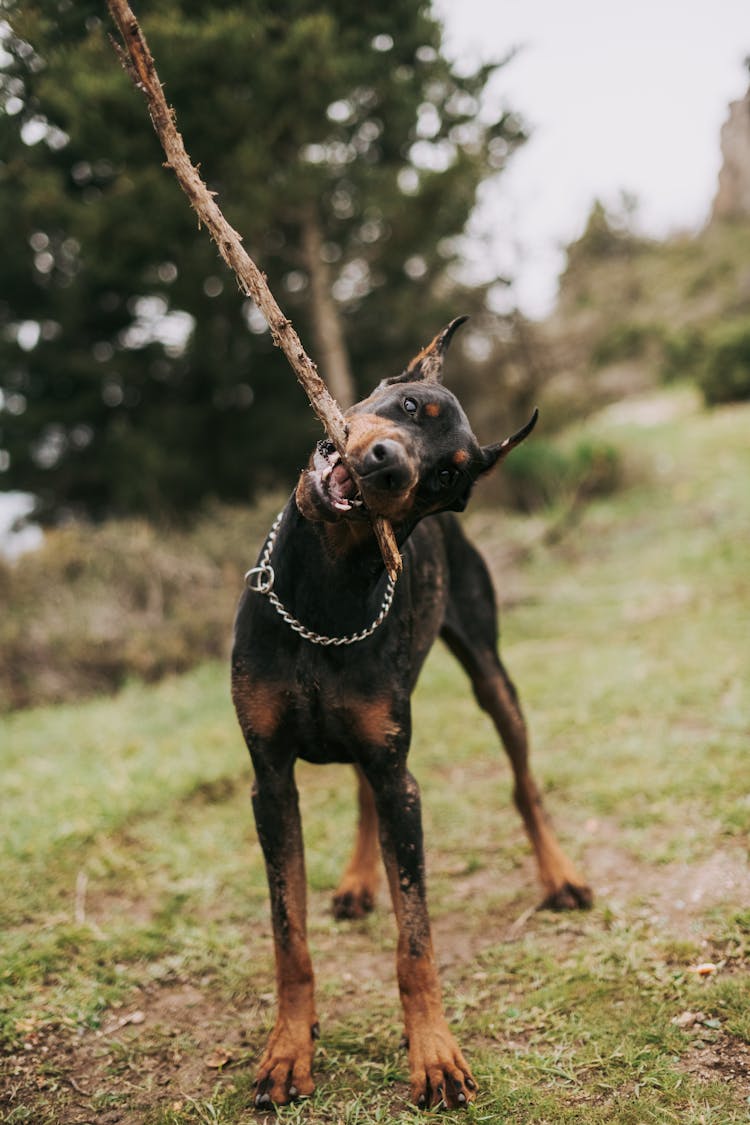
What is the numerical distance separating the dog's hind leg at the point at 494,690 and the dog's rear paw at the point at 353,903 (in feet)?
2.25

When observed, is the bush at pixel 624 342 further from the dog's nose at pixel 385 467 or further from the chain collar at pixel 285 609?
the dog's nose at pixel 385 467

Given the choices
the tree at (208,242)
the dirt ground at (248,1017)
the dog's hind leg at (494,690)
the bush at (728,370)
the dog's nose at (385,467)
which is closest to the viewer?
the dog's nose at (385,467)

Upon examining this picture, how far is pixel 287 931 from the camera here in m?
2.51

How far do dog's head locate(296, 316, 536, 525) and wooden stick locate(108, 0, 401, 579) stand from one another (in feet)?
0.19

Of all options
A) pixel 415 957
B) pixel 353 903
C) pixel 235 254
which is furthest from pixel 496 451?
pixel 353 903

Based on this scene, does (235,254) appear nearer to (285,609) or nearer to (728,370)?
(285,609)

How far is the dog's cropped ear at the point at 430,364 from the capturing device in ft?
9.41

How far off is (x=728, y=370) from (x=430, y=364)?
43.8ft

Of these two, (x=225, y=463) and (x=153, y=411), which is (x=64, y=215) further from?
(x=225, y=463)

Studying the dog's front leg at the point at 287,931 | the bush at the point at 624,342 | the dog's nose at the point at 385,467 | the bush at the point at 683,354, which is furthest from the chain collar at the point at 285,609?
the bush at the point at 624,342

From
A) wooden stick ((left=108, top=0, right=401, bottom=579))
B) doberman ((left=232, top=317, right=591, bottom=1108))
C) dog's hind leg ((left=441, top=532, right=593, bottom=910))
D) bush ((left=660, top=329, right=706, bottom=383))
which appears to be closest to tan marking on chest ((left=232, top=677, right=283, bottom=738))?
doberman ((left=232, top=317, right=591, bottom=1108))

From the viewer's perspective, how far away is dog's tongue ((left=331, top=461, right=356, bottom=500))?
2.32 meters

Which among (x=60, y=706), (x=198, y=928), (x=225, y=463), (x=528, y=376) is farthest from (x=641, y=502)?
(x=198, y=928)

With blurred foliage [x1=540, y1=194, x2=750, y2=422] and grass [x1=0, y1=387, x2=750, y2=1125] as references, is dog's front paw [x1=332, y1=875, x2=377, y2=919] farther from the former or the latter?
blurred foliage [x1=540, y1=194, x2=750, y2=422]
